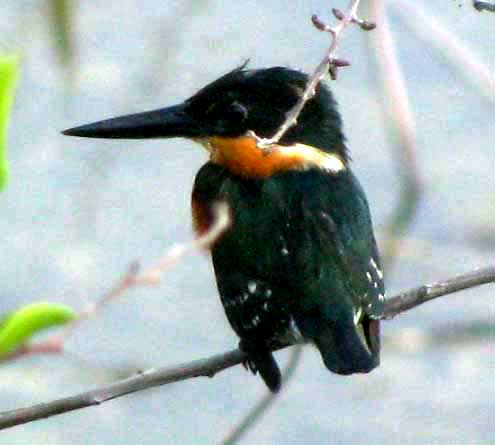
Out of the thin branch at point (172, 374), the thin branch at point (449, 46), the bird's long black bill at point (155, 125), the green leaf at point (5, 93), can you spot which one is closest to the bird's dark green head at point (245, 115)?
the bird's long black bill at point (155, 125)

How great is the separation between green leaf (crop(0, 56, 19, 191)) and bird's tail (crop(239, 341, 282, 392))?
110 centimetres

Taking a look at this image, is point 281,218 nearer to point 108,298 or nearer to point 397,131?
point 108,298

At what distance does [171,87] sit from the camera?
5691mm

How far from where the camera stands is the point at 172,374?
2.62 m

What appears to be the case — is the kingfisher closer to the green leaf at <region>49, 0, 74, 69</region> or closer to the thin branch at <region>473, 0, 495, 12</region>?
the thin branch at <region>473, 0, 495, 12</region>

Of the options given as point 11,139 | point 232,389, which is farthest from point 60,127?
point 232,389

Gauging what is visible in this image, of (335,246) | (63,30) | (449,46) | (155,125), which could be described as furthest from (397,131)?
(335,246)

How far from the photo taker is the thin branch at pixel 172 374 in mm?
2414

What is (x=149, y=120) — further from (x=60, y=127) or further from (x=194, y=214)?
(x=60, y=127)

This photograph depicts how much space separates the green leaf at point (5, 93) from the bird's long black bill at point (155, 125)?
1.36 m

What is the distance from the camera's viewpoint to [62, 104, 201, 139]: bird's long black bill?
130 inches

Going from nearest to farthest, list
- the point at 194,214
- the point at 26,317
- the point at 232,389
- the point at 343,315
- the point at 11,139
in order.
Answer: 1. the point at 26,317
2. the point at 343,315
3. the point at 194,214
4. the point at 232,389
5. the point at 11,139

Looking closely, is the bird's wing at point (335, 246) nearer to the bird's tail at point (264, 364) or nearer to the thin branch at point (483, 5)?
the bird's tail at point (264, 364)

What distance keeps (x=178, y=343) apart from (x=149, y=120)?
5.89ft
